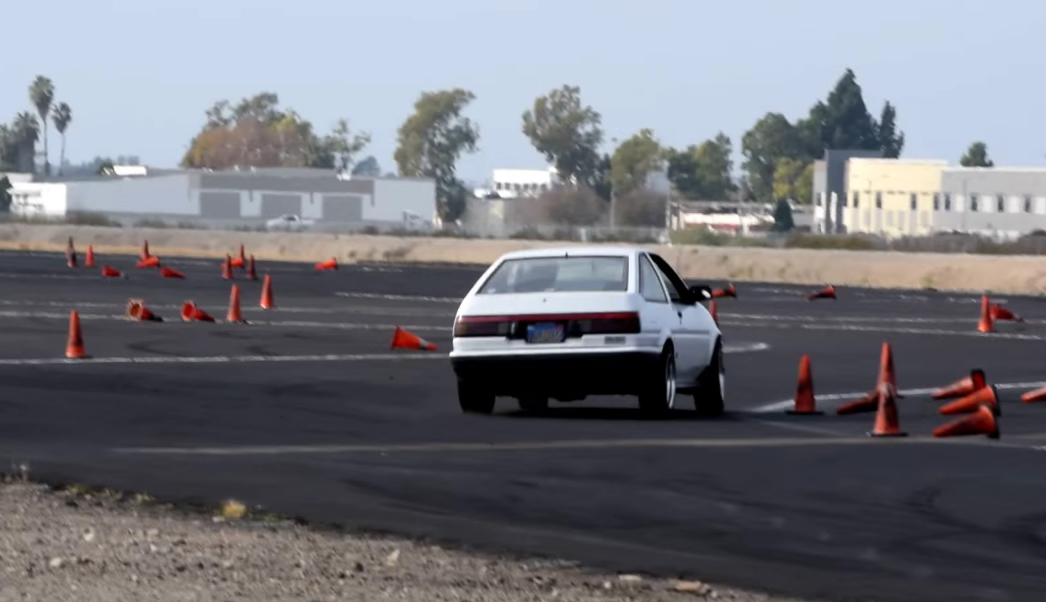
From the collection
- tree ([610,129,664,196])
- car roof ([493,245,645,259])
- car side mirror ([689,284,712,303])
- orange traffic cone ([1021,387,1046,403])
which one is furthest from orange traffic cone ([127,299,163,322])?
tree ([610,129,664,196])

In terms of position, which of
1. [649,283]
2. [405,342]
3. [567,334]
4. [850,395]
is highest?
[649,283]

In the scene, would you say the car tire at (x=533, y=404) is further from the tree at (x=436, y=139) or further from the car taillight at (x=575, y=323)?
the tree at (x=436, y=139)

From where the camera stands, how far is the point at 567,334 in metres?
16.4

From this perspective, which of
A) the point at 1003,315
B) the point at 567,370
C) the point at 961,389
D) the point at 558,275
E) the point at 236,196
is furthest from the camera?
the point at 236,196

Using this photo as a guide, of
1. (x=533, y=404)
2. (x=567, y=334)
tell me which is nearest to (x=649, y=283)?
(x=567, y=334)

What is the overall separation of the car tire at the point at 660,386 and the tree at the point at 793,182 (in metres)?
165

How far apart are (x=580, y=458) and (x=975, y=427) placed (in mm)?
3577

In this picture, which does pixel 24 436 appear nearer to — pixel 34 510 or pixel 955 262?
pixel 34 510

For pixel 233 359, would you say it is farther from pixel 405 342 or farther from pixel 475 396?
pixel 475 396

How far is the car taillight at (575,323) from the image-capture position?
16.3 meters

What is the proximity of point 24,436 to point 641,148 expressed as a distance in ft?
539

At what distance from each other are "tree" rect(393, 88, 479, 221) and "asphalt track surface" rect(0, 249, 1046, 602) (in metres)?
156

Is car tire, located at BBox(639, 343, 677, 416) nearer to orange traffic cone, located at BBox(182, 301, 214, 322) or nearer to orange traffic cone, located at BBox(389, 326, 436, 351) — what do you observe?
orange traffic cone, located at BBox(389, 326, 436, 351)

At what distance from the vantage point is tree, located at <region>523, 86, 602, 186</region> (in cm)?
18100
